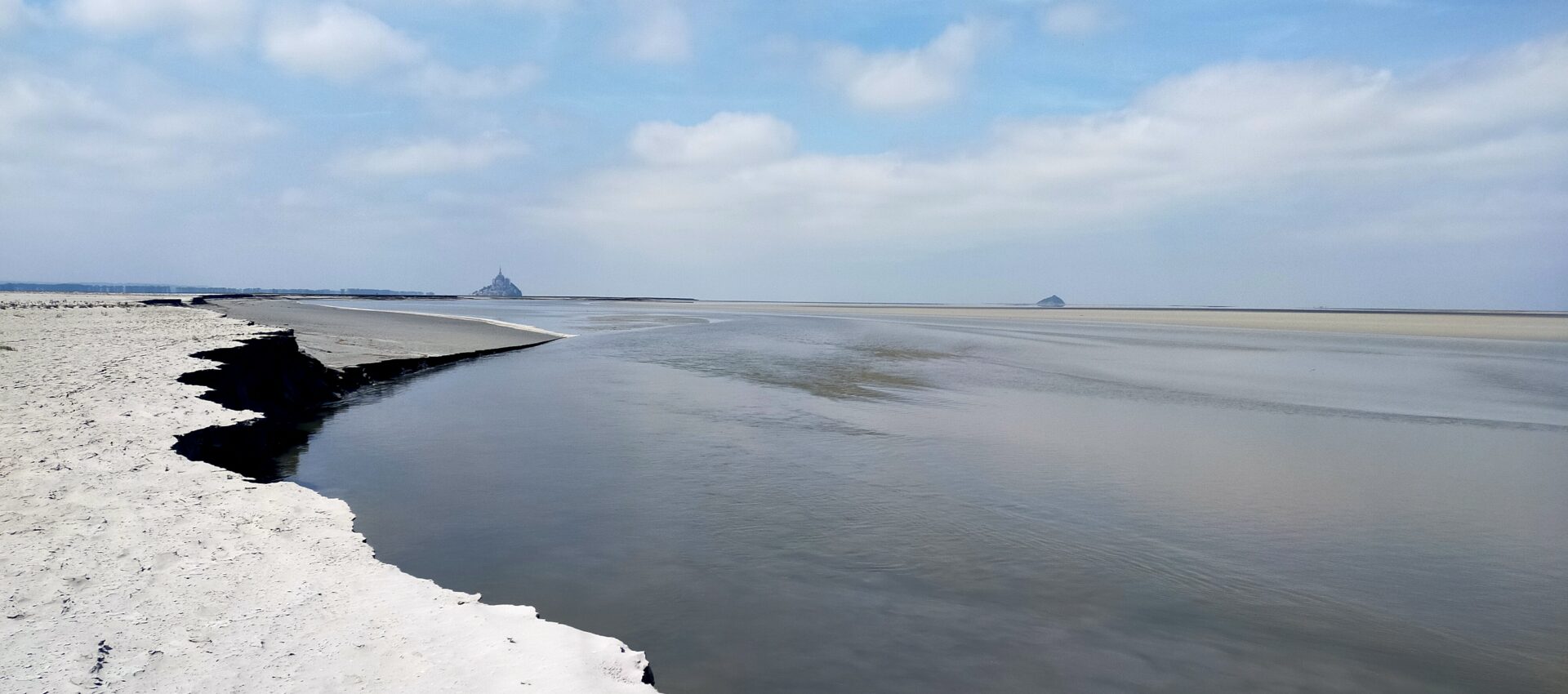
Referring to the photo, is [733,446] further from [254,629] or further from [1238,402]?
[1238,402]

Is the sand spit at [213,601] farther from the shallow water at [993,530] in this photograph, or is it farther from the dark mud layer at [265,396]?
the dark mud layer at [265,396]

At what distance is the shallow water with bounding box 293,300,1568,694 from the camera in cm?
538

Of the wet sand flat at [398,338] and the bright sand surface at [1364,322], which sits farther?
the bright sand surface at [1364,322]

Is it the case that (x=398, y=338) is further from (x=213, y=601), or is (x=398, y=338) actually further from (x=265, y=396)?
(x=213, y=601)

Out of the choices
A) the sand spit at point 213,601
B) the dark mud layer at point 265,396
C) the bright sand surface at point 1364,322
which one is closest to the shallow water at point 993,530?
the dark mud layer at point 265,396

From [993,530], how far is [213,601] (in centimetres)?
697

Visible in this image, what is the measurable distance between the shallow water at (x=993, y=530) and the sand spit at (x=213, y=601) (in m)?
0.92

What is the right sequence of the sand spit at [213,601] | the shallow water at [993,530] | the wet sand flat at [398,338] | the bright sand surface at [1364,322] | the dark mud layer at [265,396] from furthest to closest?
the bright sand surface at [1364,322] → the wet sand flat at [398,338] → the dark mud layer at [265,396] → the shallow water at [993,530] → the sand spit at [213,601]

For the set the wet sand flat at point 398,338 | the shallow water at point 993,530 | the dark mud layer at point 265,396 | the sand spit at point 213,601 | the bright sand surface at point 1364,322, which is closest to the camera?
the sand spit at point 213,601

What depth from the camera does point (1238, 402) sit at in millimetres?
18203

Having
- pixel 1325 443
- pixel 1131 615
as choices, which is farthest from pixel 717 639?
pixel 1325 443

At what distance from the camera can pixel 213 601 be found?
15.6 feet

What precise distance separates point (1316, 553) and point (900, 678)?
5.40 metres

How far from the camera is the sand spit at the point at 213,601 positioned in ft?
12.8
